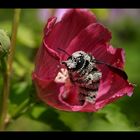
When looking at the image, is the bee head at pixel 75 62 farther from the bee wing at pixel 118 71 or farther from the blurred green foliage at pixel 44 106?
the blurred green foliage at pixel 44 106

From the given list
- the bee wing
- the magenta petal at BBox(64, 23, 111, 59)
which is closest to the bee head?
the bee wing

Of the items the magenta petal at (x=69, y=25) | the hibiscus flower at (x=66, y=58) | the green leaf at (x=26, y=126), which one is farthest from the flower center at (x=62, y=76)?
the green leaf at (x=26, y=126)

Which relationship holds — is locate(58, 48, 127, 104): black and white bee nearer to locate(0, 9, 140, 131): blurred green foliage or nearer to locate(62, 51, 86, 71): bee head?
locate(62, 51, 86, 71): bee head

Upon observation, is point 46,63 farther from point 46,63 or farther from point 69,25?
point 69,25

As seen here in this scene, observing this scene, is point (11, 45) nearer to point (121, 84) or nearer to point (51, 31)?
point (51, 31)

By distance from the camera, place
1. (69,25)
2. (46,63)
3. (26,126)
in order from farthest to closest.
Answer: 1. (26,126)
2. (69,25)
3. (46,63)

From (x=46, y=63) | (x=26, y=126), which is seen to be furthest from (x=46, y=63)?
(x=26, y=126)
